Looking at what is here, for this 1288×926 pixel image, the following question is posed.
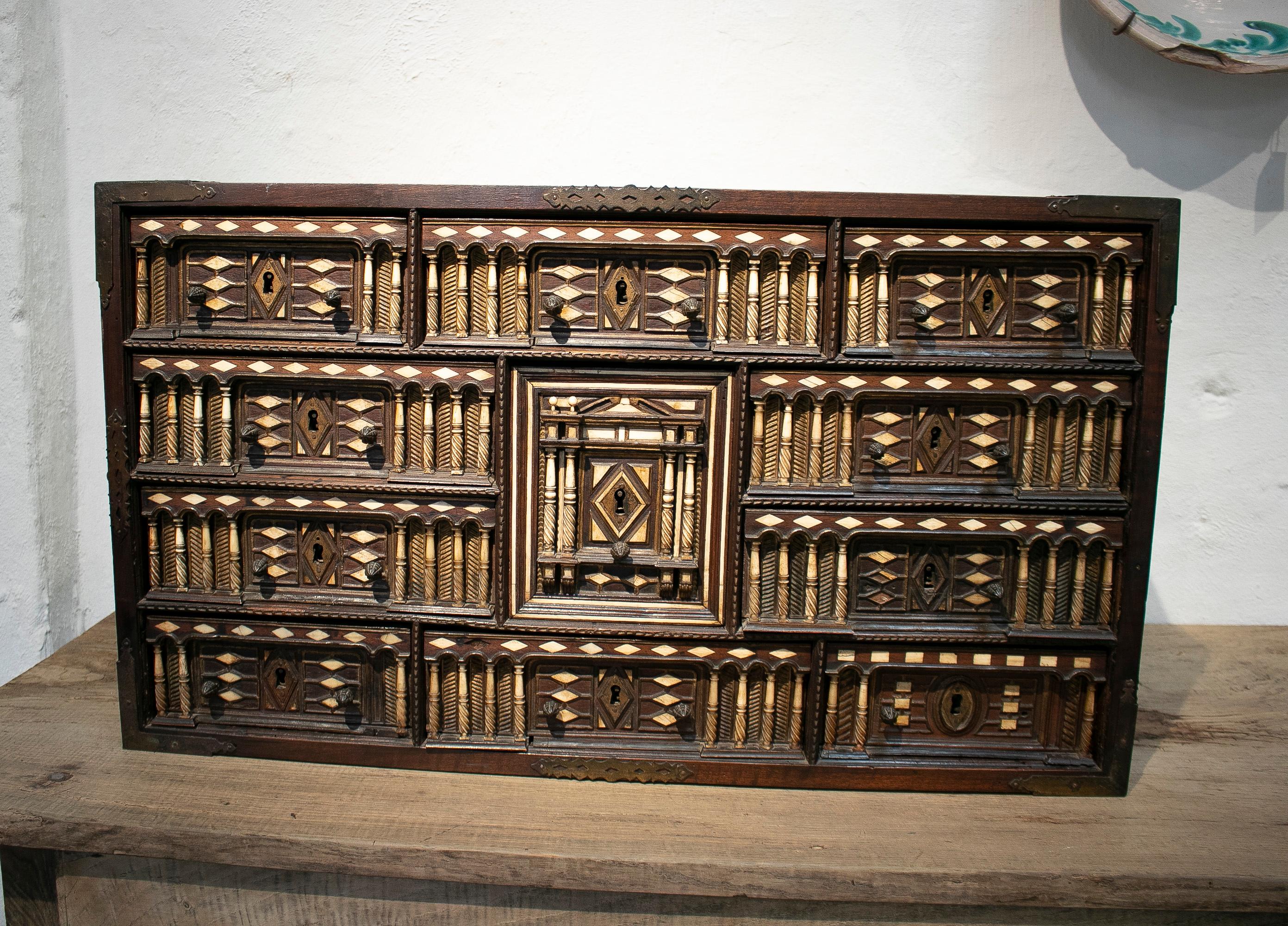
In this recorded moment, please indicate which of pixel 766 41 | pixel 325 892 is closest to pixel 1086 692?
pixel 325 892

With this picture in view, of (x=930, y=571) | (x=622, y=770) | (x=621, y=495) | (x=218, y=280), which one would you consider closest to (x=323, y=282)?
(x=218, y=280)

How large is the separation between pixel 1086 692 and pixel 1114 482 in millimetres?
589

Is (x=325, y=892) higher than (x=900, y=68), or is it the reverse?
(x=900, y=68)

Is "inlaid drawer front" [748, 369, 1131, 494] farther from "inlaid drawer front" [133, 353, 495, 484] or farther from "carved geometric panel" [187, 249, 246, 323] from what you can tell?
"carved geometric panel" [187, 249, 246, 323]

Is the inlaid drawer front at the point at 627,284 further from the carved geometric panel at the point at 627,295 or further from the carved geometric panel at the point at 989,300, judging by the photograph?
the carved geometric panel at the point at 989,300

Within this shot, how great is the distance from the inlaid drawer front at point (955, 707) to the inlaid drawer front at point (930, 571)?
96 millimetres

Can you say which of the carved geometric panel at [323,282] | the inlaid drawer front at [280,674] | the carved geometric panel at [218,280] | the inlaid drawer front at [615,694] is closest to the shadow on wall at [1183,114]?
the inlaid drawer front at [615,694]

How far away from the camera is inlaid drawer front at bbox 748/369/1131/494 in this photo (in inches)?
79.7

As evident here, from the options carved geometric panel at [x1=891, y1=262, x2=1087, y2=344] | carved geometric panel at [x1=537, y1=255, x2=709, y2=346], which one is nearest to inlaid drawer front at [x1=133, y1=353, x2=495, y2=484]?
carved geometric panel at [x1=537, y1=255, x2=709, y2=346]

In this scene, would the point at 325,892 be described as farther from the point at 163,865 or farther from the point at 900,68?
the point at 900,68

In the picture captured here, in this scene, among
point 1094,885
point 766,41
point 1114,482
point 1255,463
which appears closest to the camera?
point 1094,885

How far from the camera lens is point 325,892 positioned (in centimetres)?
193

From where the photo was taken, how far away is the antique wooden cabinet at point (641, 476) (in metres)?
2.01

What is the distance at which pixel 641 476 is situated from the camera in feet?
6.86
